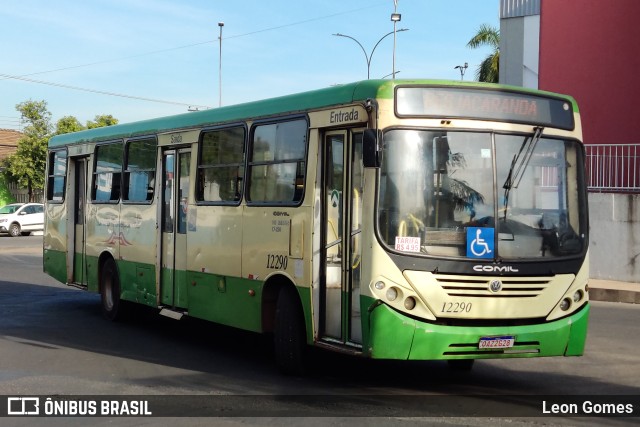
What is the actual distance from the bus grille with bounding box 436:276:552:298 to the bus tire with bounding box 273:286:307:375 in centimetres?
184

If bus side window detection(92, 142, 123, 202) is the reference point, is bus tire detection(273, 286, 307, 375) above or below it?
below

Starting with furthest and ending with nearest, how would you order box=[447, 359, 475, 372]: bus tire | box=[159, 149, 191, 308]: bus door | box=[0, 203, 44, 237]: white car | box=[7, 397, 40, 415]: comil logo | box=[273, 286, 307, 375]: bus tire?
box=[0, 203, 44, 237]: white car, box=[159, 149, 191, 308]: bus door, box=[447, 359, 475, 372]: bus tire, box=[273, 286, 307, 375]: bus tire, box=[7, 397, 40, 415]: comil logo

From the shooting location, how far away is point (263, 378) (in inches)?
389

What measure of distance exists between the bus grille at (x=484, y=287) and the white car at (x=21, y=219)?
38521 mm

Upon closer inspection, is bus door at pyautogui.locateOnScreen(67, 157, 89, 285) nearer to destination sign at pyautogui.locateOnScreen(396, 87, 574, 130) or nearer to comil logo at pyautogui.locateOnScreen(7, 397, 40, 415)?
comil logo at pyautogui.locateOnScreen(7, 397, 40, 415)

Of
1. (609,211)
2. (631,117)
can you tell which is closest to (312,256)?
(609,211)

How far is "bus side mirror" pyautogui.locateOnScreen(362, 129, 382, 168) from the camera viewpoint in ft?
27.7

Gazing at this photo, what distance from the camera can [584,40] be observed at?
25.7 m

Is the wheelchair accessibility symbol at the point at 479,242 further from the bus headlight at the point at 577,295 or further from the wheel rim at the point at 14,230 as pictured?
the wheel rim at the point at 14,230

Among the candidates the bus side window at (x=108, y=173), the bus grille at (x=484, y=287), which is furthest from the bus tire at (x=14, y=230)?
the bus grille at (x=484, y=287)

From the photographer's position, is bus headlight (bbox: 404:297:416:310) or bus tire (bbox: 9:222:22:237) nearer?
bus headlight (bbox: 404:297:416:310)

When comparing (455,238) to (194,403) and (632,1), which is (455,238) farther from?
(632,1)

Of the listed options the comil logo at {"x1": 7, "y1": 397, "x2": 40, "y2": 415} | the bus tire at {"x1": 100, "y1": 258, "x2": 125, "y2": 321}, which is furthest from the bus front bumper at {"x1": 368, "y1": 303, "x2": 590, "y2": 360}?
the bus tire at {"x1": 100, "y1": 258, "x2": 125, "y2": 321}

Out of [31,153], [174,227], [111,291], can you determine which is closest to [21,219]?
[31,153]
